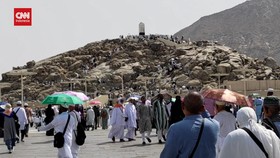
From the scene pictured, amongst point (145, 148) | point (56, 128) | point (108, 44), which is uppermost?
point (108, 44)

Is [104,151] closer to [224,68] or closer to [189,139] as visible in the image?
[189,139]

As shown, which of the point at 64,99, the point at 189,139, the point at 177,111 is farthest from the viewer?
the point at 177,111

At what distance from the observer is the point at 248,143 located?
5.49m

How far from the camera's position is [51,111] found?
79.5 feet

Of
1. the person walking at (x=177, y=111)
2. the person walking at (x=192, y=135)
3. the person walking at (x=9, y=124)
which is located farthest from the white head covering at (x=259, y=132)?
the person walking at (x=9, y=124)

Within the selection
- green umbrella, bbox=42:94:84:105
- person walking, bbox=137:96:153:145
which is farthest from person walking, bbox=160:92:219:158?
person walking, bbox=137:96:153:145

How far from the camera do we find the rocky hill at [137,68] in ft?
247

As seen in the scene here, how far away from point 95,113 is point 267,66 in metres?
50.1

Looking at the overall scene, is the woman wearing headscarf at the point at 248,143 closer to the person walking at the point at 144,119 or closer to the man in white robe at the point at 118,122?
the person walking at the point at 144,119

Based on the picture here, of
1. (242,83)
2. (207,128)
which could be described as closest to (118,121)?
(207,128)

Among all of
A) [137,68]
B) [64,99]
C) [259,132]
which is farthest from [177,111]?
[137,68]

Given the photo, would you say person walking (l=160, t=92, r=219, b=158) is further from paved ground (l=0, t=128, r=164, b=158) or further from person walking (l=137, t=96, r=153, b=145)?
person walking (l=137, t=96, r=153, b=145)

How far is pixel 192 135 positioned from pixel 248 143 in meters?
0.49

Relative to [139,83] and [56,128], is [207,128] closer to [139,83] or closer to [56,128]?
[56,128]
